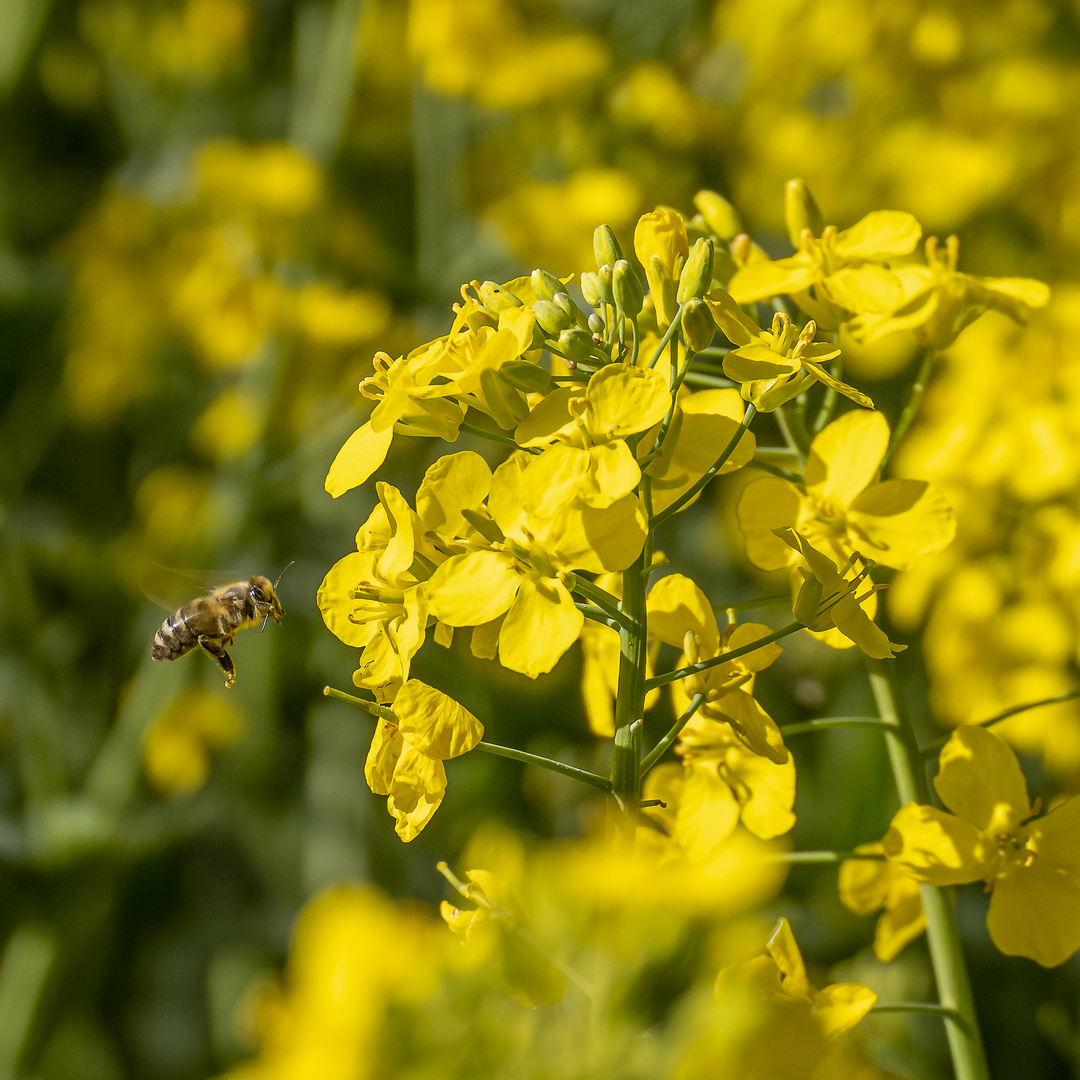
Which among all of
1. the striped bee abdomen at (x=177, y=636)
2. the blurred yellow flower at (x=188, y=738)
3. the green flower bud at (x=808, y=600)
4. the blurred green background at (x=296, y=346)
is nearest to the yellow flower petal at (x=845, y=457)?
the green flower bud at (x=808, y=600)

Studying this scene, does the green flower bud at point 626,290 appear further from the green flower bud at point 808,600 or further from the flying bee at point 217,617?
the flying bee at point 217,617

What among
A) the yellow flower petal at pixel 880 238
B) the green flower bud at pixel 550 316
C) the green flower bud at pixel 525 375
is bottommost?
the yellow flower petal at pixel 880 238

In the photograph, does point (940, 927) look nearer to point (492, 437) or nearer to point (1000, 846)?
point (1000, 846)

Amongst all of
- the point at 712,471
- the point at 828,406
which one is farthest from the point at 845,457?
the point at 712,471

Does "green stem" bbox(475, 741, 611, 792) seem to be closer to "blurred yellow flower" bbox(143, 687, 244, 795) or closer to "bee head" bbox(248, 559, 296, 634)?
"bee head" bbox(248, 559, 296, 634)

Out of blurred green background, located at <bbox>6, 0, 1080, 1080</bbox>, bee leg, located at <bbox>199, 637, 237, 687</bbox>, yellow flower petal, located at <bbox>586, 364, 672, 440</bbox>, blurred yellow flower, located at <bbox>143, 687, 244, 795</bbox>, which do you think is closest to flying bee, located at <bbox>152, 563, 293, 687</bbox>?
bee leg, located at <bbox>199, 637, 237, 687</bbox>

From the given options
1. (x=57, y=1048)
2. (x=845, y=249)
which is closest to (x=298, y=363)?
(x=57, y=1048)
